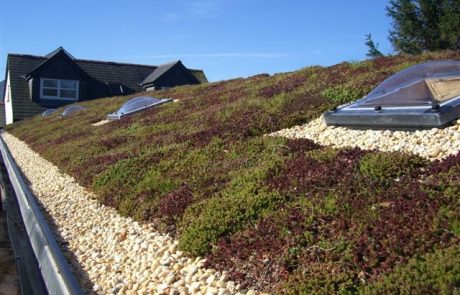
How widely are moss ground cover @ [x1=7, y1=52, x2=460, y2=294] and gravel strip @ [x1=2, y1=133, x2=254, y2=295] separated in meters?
0.18

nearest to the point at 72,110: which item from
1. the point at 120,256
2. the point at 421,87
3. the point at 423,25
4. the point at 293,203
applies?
the point at 423,25

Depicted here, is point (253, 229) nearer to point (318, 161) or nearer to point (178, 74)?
point (318, 161)

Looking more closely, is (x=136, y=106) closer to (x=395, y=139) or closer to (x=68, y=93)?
(x=395, y=139)

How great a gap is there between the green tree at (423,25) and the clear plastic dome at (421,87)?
41.5ft

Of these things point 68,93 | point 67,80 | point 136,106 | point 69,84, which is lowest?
point 136,106

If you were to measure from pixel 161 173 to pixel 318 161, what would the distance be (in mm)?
2981

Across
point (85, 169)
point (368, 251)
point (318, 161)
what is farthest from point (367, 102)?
point (85, 169)

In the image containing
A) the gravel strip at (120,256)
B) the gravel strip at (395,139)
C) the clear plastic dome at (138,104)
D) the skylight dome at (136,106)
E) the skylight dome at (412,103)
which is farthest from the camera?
the clear plastic dome at (138,104)

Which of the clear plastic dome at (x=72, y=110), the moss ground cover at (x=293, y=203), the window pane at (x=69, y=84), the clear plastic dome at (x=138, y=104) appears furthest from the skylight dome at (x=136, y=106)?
the window pane at (x=69, y=84)

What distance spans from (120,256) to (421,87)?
19.4 ft

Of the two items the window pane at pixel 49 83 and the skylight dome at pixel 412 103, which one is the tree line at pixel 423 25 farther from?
the window pane at pixel 49 83

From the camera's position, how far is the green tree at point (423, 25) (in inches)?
812

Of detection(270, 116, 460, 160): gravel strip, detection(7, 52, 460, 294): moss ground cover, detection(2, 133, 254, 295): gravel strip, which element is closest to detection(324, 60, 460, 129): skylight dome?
detection(270, 116, 460, 160): gravel strip

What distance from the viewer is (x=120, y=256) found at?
5.71 m
